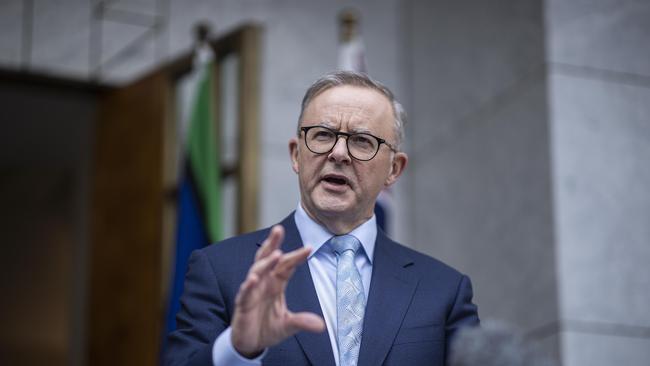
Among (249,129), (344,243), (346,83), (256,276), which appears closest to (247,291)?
(256,276)

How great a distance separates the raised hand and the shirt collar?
1.74ft

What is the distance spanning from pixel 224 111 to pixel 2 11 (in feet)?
5.16

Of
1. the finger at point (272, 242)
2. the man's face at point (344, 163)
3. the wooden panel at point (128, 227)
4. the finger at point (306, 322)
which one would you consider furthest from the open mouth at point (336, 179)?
the wooden panel at point (128, 227)

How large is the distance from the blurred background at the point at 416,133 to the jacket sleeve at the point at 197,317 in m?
2.78

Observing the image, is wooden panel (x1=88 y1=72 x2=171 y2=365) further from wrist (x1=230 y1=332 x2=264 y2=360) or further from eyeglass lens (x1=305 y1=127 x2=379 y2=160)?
wrist (x1=230 y1=332 x2=264 y2=360)

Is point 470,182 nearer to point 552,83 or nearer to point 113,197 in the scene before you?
point 552,83

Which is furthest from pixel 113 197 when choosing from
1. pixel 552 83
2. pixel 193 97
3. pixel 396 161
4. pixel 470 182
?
pixel 396 161

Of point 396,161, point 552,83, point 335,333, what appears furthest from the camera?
point 552,83

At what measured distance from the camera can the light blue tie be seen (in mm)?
2471

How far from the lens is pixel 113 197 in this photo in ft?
21.5

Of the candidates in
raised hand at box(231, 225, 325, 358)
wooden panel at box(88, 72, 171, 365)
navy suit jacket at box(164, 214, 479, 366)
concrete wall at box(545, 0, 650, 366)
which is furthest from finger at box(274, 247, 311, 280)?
wooden panel at box(88, 72, 171, 365)

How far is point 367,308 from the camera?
99.7 inches

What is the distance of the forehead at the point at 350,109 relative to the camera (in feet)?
8.87

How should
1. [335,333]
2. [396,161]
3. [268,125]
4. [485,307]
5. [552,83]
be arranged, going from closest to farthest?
[335,333] → [396,161] → [552,83] → [485,307] → [268,125]
